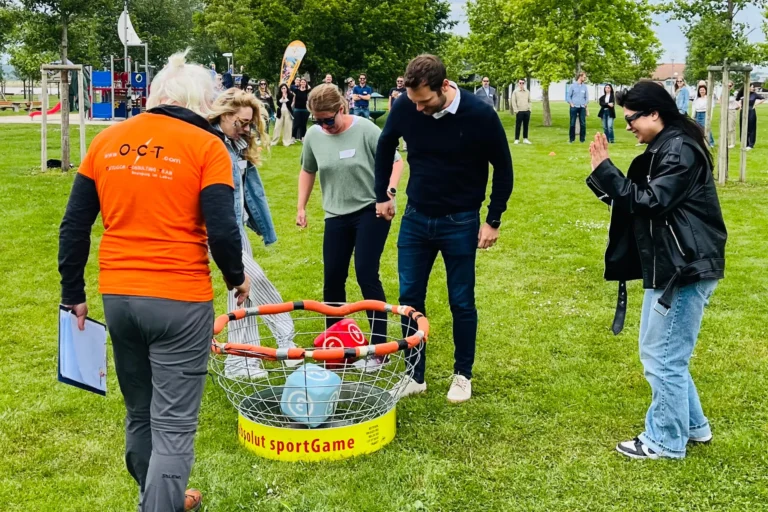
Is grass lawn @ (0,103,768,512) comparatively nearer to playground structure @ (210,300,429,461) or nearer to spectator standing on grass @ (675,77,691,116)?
playground structure @ (210,300,429,461)

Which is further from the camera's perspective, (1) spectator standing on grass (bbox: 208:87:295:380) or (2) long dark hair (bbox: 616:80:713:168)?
(1) spectator standing on grass (bbox: 208:87:295:380)

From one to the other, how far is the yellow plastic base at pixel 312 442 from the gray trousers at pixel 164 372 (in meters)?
0.96

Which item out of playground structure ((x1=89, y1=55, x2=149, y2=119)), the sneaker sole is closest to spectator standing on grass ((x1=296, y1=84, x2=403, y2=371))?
the sneaker sole

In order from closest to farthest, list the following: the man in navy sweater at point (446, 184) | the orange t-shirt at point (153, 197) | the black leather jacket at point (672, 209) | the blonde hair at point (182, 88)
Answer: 1. the orange t-shirt at point (153, 197)
2. the blonde hair at point (182, 88)
3. the black leather jacket at point (672, 209)
4. the man in navy sweater at point (446, 184)

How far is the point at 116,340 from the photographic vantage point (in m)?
3.11

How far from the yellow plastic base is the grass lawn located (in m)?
0.07

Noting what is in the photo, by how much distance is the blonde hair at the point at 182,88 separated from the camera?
3057 mm

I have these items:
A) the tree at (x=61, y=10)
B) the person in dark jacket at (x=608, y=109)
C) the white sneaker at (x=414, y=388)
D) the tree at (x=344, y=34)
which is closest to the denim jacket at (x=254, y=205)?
the white sneaker at (x=414, y=388)

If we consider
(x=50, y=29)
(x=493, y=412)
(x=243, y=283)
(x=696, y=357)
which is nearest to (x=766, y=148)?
(x=696, y=357)

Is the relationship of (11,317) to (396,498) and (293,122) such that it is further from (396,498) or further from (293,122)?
(293,122)

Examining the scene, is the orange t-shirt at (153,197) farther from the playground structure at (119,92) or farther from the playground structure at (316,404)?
the playground structure at (119,92)

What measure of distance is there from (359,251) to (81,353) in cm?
226

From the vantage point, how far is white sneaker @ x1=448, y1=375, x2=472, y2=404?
489 cm

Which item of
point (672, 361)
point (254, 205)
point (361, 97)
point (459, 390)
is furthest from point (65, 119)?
point (672, 361)
